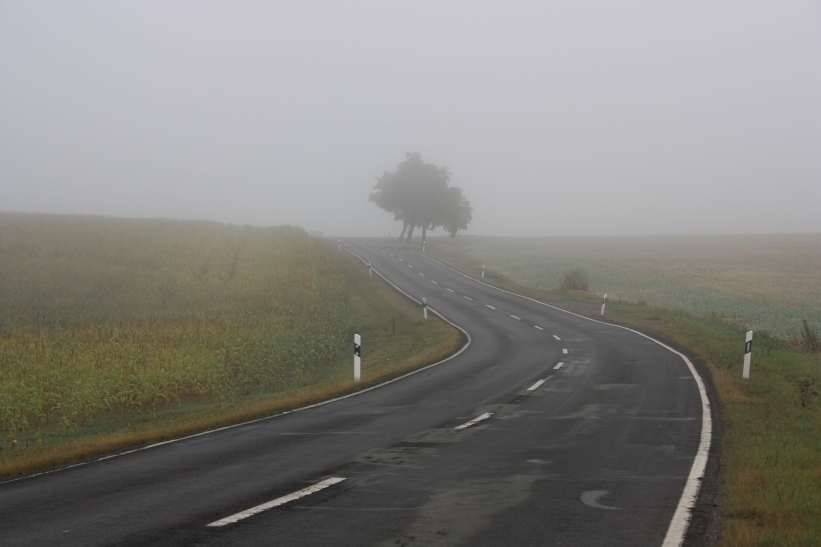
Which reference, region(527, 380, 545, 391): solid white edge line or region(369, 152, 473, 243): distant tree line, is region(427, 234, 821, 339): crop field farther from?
region(527, 380, 545, 391): solid white edge line

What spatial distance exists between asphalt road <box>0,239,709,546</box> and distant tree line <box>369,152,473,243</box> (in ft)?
218

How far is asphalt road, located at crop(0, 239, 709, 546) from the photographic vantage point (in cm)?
603

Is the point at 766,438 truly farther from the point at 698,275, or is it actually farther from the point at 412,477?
the point at 698,275

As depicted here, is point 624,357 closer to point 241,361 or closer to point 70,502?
point 241,361

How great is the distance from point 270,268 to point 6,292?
1560cm

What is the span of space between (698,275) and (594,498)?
5442 centimetres

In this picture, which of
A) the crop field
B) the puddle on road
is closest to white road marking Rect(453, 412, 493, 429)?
the puddle on road

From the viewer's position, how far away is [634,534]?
594 cm

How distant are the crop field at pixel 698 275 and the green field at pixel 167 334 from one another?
14677 millimetres

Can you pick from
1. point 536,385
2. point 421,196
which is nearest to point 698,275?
point 421,196

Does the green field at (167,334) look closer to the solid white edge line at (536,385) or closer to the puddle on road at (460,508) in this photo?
the solid white edge line at (536,385)

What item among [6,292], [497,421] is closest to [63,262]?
[6,292]

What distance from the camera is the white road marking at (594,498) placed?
22.2 ft

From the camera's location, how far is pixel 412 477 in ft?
26.3
